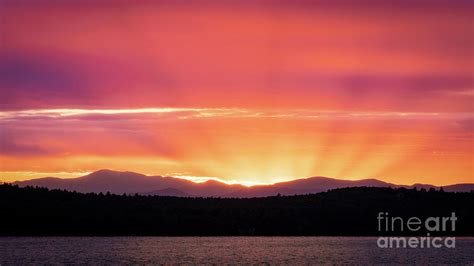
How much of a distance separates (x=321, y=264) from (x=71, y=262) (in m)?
46.3

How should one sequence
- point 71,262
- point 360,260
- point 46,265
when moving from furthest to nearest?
point 360,260
point 71,262
point 46,265

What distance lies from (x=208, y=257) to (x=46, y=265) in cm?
4183

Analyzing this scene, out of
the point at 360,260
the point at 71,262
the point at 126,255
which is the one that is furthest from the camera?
the point at 126,255

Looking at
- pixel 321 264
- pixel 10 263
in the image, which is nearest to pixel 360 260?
pixel 321 264

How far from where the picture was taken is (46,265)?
473 feet

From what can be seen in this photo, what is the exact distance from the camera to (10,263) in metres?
150

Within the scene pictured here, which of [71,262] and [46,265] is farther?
[71,262]

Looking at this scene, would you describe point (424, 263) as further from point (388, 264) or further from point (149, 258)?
Answer: point (149, 258)

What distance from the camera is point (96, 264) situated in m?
150

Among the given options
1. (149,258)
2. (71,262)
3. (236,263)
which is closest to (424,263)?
(236,263)

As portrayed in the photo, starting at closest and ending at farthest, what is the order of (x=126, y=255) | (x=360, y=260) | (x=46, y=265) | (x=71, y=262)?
(x=46, y=265)
(x=71, y=262)
(x=360, y=260)
(x=126, y=255)

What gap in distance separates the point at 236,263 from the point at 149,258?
2391 centimetres

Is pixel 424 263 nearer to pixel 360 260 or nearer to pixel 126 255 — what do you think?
pixel 360 260

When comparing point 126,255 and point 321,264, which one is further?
point 126,255
